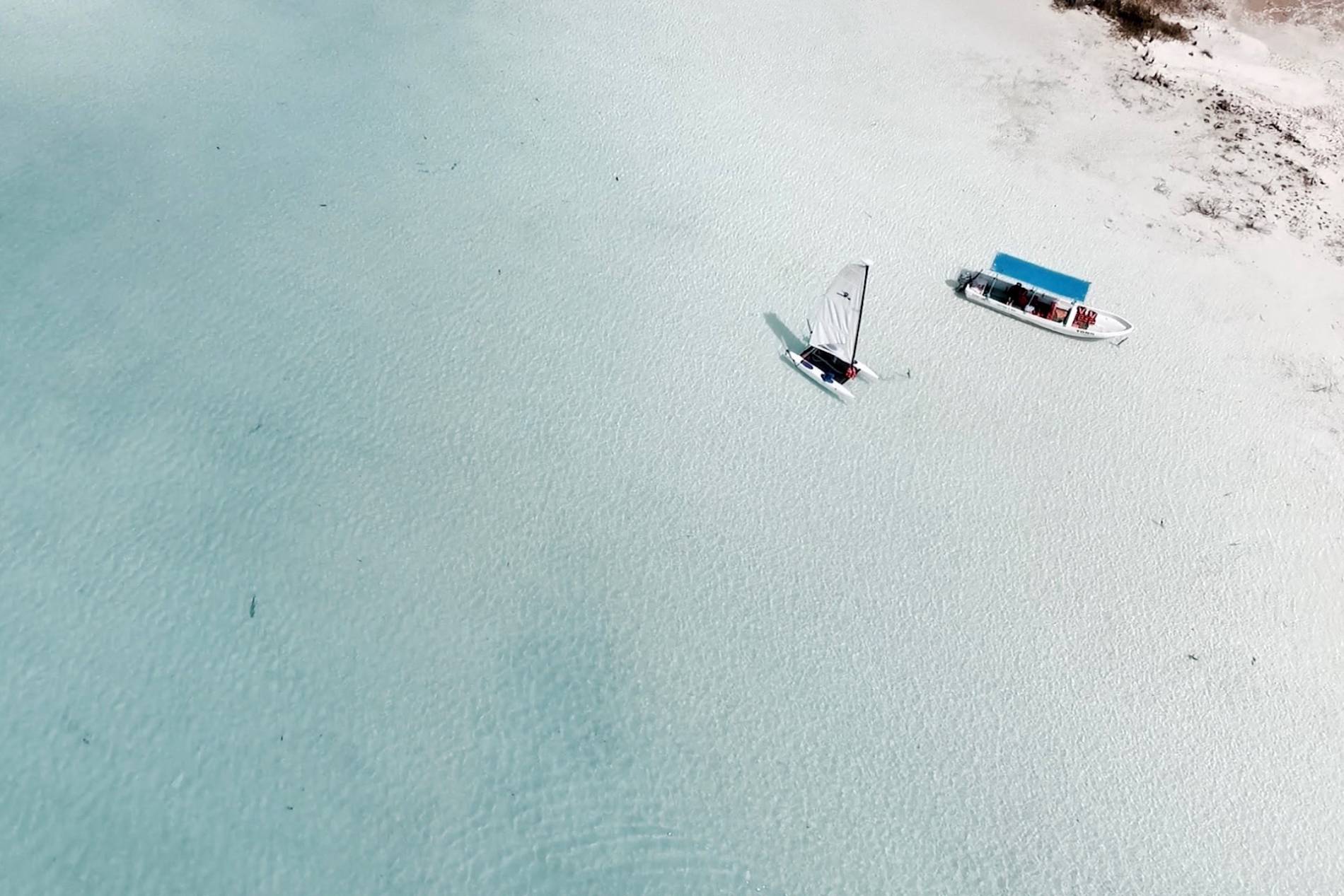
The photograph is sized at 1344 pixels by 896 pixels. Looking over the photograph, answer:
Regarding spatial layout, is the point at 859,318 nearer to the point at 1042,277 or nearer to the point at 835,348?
the point at 835,348

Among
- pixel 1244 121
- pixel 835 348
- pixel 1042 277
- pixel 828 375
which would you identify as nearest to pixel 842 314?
pixel 835 348

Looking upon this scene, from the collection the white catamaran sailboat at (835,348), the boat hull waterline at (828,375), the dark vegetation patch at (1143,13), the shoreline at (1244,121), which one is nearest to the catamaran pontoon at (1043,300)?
the white catamaran sailboat at (835,348)

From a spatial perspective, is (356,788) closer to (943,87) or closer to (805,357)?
(805,357)

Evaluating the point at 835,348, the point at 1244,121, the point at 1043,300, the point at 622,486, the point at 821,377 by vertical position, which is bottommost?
the point at 622,486

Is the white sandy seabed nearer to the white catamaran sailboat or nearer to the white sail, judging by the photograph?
the white catamaran sailboat

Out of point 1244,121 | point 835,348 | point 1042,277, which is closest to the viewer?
point 835,348

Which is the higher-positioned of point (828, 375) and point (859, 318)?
point (859, 318)

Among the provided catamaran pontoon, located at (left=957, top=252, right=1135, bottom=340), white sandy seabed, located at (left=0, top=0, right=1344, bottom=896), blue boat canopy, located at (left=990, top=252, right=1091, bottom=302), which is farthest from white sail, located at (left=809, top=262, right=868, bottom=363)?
blue boat canopy, located at (left=990, top=252, right=1091, bottom=302)
